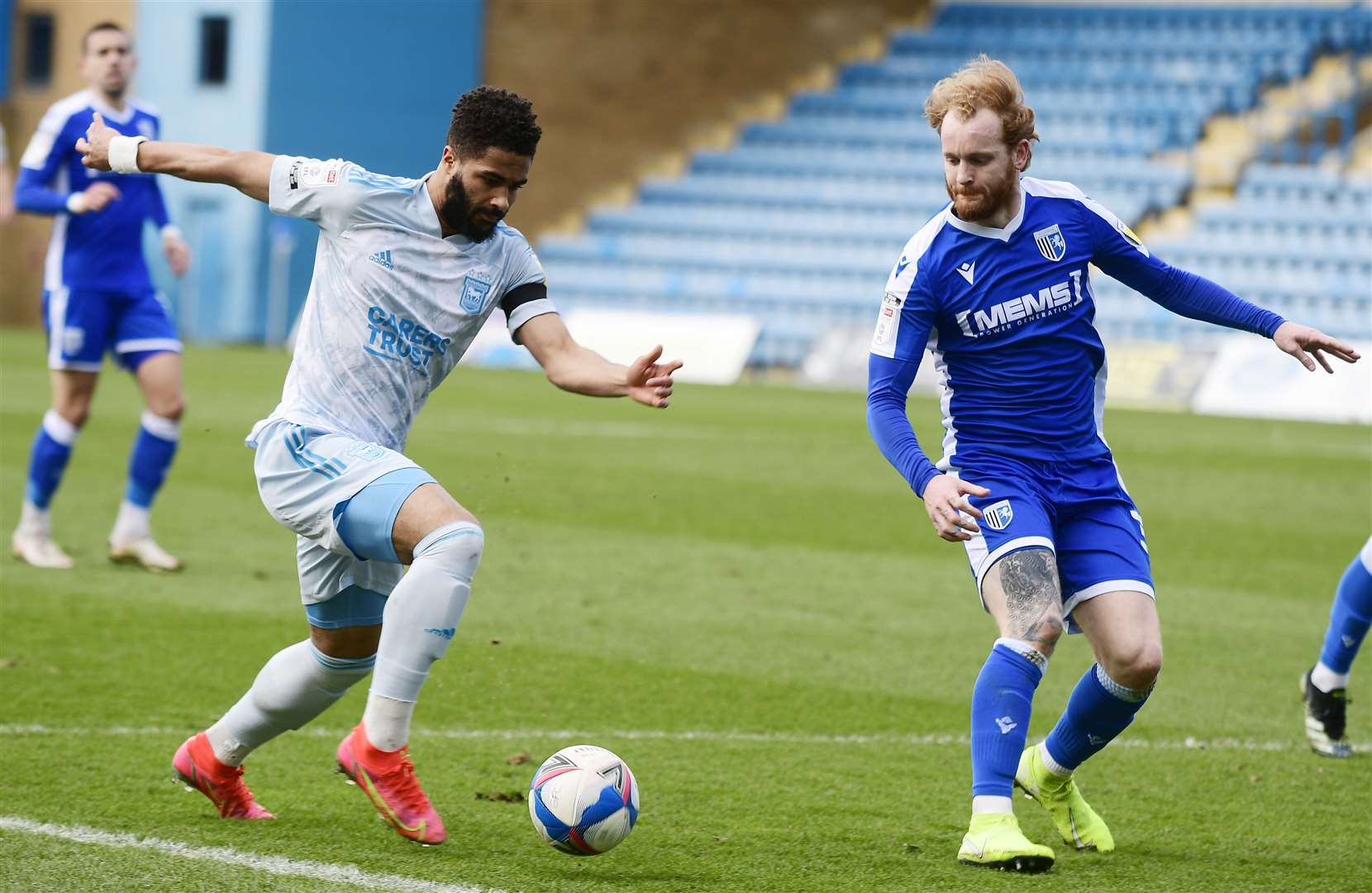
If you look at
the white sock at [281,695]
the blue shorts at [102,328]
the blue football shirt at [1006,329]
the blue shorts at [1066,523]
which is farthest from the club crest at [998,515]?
the blue shorts at [102,328]

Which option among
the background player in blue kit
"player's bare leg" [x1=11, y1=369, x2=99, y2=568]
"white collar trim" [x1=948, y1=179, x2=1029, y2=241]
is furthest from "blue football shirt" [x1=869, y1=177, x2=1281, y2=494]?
"player's bare leg" [x1=11, y1=369, x2=99, y2=568]

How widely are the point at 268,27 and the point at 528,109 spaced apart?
1041 inches

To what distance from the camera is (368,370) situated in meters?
4.39

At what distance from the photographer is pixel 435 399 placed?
1858 centimetres

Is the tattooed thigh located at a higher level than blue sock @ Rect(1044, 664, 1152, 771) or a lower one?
higher

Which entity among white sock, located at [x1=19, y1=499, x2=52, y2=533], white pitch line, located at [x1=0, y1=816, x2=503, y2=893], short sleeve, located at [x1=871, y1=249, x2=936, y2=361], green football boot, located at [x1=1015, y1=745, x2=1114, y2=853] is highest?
short sleeve, located at [x1=871, y1=249, x2=936, y2=361]

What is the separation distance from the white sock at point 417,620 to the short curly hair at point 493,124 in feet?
2.91

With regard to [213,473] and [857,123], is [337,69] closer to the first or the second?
[857,123]

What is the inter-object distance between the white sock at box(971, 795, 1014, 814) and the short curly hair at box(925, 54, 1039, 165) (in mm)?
1537

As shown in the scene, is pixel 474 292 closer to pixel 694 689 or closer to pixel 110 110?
pixel 694 689

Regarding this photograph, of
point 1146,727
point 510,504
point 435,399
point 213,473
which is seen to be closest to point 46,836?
point 1146,727

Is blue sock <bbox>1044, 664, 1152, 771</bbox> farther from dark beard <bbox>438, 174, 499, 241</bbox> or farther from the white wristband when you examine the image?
the white wristband

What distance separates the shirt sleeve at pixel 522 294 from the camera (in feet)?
15.0

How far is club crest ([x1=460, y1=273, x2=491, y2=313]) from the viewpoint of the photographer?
445 centimetres
